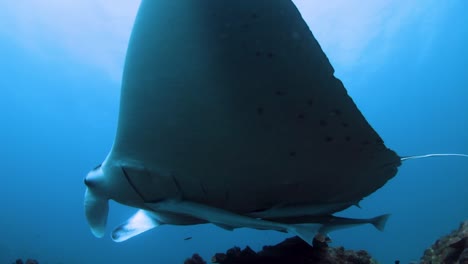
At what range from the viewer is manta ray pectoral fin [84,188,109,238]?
9.45ft

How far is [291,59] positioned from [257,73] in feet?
0.77

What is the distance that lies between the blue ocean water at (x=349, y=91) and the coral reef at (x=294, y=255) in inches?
637

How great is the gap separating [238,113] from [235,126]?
10 cm

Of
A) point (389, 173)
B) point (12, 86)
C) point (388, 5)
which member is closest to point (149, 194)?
point (389, 173)

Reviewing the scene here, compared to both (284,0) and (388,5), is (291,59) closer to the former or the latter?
(284,0)

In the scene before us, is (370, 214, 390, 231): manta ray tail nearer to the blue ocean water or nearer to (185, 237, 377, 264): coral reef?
(185, 237, 377, 264): coral reef

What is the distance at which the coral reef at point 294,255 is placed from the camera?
12.7 feet

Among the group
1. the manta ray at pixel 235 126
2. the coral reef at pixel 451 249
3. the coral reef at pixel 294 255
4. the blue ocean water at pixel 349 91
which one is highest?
the blue ocean water at pixel 349 91

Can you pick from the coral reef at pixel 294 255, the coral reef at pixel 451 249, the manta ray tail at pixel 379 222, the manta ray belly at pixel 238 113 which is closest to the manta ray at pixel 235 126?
the manta ray belly at pixel 238 113

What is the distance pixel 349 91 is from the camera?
98.5ft

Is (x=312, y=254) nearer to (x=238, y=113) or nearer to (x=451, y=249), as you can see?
(x=451, y=249)

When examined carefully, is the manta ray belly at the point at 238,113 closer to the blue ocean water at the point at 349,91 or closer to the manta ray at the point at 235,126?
the manta ray at the point at 235,126

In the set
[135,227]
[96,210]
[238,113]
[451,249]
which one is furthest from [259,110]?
[451,249]

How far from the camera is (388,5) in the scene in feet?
65.1
